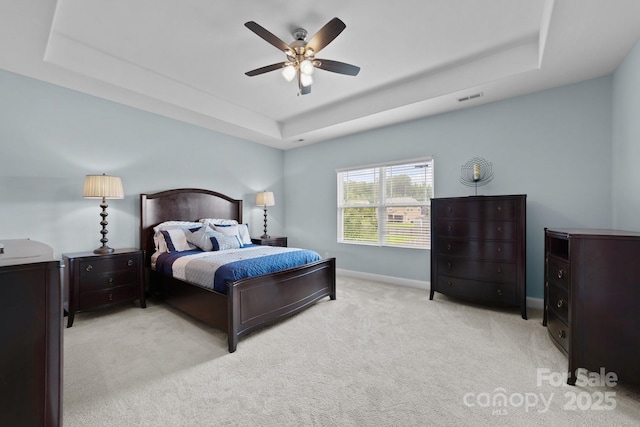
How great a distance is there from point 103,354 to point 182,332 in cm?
61

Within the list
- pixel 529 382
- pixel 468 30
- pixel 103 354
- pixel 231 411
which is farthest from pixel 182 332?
pixel 468 30

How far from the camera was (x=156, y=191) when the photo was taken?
392 cm

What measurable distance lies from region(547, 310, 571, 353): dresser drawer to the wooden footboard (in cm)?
221

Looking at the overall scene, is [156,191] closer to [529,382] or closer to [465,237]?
[465,237]

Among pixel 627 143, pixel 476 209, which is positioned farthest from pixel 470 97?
pixel 627 143

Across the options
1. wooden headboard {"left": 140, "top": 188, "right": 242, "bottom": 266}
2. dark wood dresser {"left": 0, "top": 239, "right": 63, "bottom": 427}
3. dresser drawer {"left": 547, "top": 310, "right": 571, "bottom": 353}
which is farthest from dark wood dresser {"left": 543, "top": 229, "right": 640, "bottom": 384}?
wooden headboard {"left": 140, "top": 188, "right": 242, "bottom": 266}

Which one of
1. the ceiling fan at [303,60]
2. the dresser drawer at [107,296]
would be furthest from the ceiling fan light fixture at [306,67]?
the dresser drawer at [107,296]

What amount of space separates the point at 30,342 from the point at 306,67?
8.77 ft

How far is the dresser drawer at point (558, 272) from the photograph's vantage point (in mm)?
2044

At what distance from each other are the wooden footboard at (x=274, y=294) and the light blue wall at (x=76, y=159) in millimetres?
2306

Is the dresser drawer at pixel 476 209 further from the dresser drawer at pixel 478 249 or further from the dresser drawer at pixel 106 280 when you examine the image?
the dresser drawer at pixel 106 280

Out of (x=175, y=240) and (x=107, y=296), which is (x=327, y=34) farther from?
(x=107, y=296)

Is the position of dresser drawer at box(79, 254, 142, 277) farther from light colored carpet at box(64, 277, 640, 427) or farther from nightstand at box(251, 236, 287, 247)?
nightstand at box(251, 236, 287, 247)

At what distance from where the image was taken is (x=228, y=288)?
232cm
